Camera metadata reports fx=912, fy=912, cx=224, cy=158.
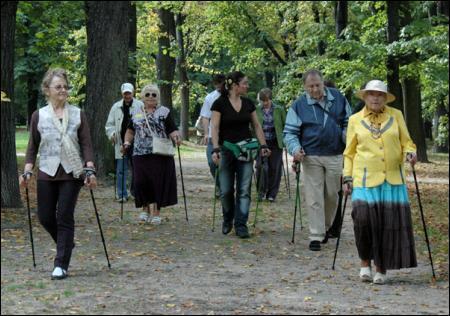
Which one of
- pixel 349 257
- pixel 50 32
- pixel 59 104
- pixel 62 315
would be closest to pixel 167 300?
pixel 62 315

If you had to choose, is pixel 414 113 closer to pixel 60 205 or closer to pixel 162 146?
pixel 162 146

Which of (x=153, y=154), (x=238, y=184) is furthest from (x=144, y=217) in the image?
(x=238, y=184)

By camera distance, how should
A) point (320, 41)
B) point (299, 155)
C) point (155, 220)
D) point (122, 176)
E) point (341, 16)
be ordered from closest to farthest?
point (299, 155)
point (155, 220)
point (122, 176)
point (341, 16)
point (320, 41)

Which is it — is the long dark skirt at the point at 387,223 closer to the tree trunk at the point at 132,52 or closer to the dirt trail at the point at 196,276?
the dirt trail at the point at 196,276

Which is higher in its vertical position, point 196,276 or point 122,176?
point 122,176

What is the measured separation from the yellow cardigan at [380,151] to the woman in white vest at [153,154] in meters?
4.47

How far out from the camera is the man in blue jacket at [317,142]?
1074 cm

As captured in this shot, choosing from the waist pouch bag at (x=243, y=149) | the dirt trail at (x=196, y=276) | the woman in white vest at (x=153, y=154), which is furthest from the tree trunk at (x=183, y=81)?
the waist pouch bag at (x=243, y=149)

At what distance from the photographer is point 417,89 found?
1261 inches

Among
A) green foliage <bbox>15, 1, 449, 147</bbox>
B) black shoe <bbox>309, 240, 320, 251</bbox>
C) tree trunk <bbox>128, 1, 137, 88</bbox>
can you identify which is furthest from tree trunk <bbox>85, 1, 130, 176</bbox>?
black shoe <bbox>309, 240, 320, 251</bbox>

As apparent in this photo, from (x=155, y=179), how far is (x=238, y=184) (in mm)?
1591

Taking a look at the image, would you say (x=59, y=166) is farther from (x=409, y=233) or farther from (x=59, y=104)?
(x=409, y=233)

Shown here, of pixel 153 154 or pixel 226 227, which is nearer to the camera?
pixel 226 227

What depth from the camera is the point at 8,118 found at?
13.6m
